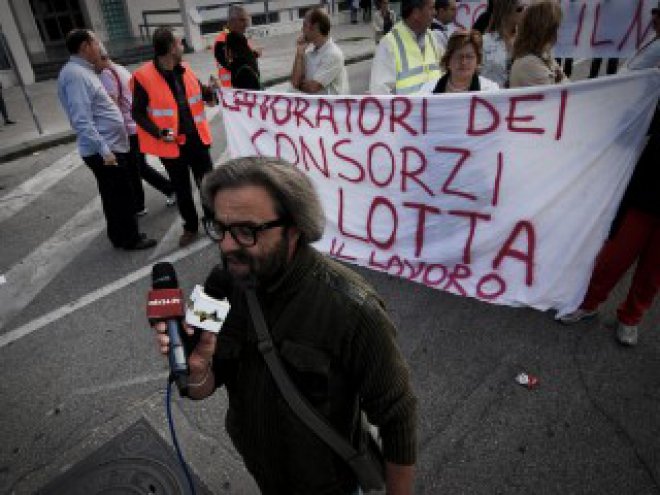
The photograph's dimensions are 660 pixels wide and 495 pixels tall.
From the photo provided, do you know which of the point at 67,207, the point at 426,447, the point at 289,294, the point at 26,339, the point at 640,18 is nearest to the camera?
the point at 289,294

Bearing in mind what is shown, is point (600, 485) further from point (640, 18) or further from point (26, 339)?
point (640, 18)

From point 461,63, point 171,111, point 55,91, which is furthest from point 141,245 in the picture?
point 55,91

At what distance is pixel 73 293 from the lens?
4.14 meters

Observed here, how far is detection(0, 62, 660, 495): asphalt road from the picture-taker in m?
2.40

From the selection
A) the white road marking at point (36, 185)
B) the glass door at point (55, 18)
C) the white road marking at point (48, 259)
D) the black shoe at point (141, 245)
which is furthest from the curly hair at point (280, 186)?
the glass door at point (55, 18)

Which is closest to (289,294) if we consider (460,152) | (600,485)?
(600,485)

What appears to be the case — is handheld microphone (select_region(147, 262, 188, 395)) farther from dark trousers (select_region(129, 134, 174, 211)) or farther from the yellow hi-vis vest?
dark trousers (select_region(129, 134, 174, 211))

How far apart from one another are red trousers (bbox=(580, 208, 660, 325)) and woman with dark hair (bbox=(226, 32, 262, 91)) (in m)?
4.57

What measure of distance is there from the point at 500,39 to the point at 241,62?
3.14 metres

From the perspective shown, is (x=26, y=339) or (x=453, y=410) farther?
(x=26, y=339)

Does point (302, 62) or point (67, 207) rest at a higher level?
point (302, 62)

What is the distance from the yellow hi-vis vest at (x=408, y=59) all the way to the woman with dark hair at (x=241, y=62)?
243 centimetres

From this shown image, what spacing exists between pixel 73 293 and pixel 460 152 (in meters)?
3.41

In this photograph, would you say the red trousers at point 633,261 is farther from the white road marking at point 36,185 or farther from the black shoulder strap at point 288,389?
the white road marking at point 36,185
